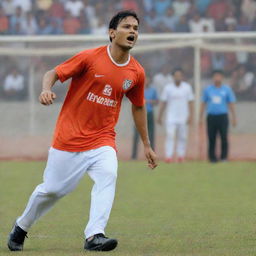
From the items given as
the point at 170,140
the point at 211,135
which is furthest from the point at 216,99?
the point at 170,140

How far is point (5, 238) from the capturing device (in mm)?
8766

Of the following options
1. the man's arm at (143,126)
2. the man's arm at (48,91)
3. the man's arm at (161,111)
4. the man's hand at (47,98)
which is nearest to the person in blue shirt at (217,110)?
the man's arm at (161,111)

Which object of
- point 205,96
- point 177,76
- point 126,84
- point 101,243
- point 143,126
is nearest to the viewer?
point 101,243

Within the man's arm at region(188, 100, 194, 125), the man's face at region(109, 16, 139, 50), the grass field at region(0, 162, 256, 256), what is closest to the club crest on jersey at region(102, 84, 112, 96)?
the man's face at region(109, 16, 139, 50)

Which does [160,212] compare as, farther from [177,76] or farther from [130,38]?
[177,76]

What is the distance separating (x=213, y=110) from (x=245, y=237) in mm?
11258

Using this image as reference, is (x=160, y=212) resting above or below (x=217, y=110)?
below

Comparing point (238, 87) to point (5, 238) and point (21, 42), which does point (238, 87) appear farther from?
point (5, 238)

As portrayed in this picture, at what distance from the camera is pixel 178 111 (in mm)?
20469

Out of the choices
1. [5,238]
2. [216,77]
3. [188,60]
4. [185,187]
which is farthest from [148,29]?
[5,238]

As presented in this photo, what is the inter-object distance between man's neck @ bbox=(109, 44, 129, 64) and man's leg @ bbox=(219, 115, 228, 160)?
1218cm

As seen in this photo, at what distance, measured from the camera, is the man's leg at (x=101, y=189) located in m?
7.44

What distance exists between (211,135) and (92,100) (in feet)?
40.9

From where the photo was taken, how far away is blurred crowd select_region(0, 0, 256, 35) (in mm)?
25891
